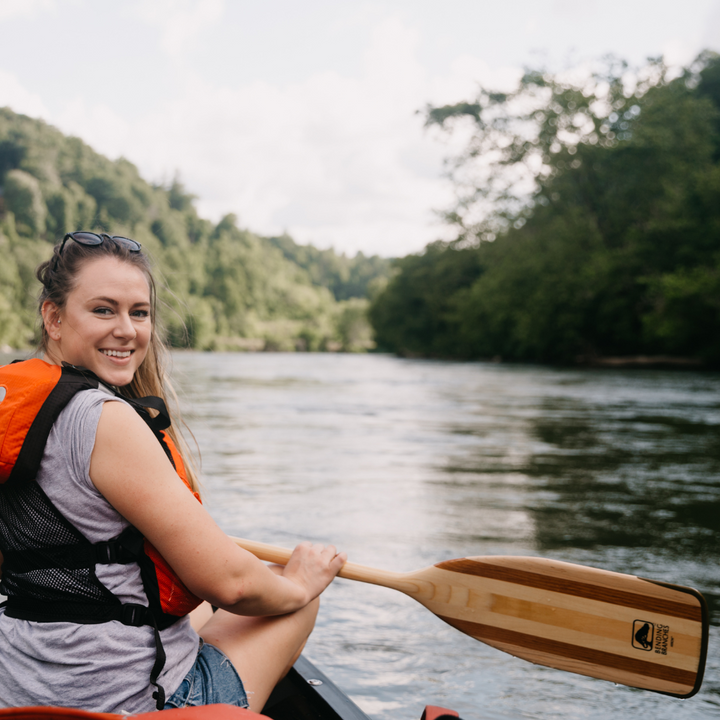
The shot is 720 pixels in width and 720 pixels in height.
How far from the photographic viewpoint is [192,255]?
90.7m

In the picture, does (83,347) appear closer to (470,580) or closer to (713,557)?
(470,580)

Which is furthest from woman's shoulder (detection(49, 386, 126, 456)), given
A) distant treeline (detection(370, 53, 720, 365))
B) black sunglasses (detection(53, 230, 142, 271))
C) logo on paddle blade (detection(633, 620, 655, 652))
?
distant treeline (detection(370, 53, 720, 365))

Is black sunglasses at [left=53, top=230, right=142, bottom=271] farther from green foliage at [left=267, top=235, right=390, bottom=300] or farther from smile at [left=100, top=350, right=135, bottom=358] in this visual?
green foliage at [left=267, top=235, right=390, bottom=300]

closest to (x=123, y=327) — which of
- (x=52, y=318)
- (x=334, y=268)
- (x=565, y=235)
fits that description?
(x=52, y=318)

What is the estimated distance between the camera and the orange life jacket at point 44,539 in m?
1.27

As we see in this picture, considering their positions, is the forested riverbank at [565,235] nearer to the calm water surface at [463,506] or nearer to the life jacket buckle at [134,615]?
the calm water surface at [463,506]

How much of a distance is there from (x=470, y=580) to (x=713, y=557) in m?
3.07

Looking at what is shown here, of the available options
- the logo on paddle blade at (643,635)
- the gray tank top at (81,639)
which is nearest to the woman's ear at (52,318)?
the gray tank top at (81,639)

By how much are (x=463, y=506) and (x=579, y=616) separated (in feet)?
12.9

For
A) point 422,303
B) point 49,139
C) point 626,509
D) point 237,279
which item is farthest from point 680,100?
point 237,279

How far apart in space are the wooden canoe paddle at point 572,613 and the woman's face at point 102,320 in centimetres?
74

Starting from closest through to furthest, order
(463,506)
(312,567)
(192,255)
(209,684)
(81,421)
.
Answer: (81,421), (209,684), (312,567), (463,506), (192,255)

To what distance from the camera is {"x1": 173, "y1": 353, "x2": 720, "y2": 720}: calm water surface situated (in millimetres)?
2867

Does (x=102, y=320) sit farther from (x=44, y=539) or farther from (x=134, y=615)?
(x=134, y=615)
